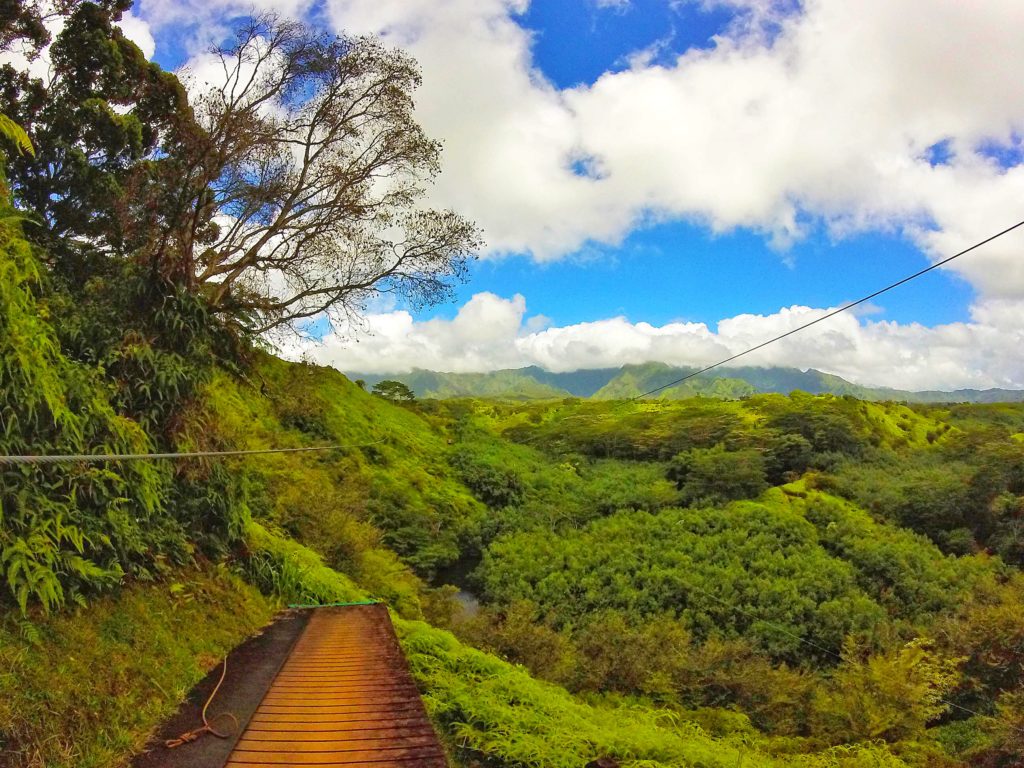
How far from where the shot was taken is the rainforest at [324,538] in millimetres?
3947

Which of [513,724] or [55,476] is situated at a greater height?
[55,476]

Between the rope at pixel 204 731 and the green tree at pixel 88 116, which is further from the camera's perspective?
the green tree at pixel 88 116

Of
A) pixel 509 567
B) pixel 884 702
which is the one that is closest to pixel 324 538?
pixel 884 702

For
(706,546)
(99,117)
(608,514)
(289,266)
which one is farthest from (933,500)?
(99,117)

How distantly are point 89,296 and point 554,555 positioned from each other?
2020 cm

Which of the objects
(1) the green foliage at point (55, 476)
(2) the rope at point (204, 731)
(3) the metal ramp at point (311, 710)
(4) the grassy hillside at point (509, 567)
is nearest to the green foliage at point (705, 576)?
(4) the grassy hillside at point (509, 567)

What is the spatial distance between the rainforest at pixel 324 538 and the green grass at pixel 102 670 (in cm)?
2

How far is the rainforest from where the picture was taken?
3947 mm

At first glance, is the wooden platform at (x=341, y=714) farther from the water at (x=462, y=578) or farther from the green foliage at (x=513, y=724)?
the water at (x=462, y=578)

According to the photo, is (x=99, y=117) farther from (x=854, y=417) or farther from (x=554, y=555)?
(x=854, y=417)

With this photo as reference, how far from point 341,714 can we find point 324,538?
6885 millimetres

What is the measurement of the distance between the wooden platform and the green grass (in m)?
0.64

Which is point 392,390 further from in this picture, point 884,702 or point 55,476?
point 55,476

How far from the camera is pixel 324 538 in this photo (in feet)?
34.4
